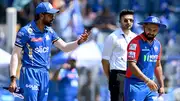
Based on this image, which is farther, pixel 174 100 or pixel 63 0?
pixel 63 0

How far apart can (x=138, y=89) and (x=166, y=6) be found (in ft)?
40.6

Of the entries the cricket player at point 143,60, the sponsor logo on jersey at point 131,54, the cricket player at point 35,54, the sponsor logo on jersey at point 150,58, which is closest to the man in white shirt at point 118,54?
the cricket player at point 143,60

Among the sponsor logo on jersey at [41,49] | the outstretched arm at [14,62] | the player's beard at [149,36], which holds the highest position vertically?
the player's beard at [149,36]

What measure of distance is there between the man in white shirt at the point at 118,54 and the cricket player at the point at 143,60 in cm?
143

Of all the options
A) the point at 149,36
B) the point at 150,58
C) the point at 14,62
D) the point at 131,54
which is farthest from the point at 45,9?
the point at 150,58

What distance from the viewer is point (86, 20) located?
21844 millimetres

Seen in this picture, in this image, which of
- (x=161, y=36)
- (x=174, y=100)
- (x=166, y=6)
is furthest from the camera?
(x=166, y=6)

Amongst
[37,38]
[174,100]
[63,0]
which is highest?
[63,0]

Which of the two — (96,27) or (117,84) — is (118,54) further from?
(96,27)

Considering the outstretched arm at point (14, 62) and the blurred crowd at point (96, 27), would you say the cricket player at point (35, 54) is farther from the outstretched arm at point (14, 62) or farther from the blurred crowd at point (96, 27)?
the blurred crowd at point (96, 27)

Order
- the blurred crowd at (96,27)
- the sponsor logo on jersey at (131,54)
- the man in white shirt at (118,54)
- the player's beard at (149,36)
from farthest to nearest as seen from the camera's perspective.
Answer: the blurred crowd at (96,27) → the man in white shirt at (118,54) → the player's beard at (149,36) → the sponsor logo on jersey at (131,54)

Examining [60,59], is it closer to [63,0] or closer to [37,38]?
[63,0]

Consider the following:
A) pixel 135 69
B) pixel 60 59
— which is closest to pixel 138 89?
pixel 135 69

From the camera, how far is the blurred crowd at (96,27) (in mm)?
17406
